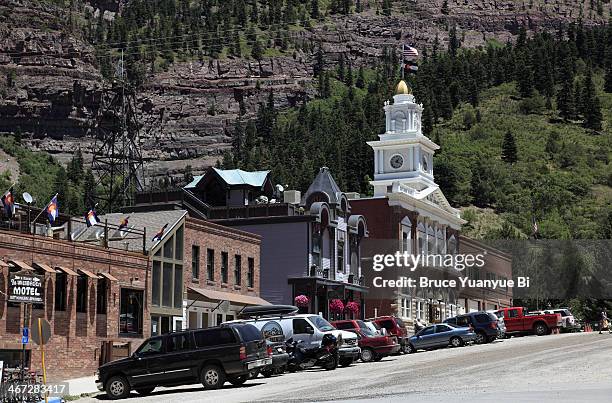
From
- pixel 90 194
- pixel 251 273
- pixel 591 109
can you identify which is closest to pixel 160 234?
pixel 251 273

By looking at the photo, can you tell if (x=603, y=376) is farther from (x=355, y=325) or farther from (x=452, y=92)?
(x=452, y=92)

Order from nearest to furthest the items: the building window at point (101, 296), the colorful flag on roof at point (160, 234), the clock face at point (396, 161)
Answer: the building window at point (101, 296) < the colorful flag on roof at point (160, 234) < the clock face at point (396, 161)

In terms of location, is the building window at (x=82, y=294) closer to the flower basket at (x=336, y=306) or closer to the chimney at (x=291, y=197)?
the flower basket at (x=336, y=306)

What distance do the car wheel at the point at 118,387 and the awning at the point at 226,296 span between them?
711 inches

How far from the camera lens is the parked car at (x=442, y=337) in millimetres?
53625

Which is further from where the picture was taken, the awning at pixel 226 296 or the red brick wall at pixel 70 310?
the awning at pixel 226 296

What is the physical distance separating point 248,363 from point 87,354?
12.4 meters

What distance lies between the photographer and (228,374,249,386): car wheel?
33.0 meters

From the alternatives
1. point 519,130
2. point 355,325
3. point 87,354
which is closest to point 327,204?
point 355,325

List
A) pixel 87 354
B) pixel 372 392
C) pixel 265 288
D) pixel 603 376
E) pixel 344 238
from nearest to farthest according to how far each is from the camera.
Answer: pixel 372 392 → pixel 603 376 → pixel 87 354 → pixel 265 288 → pixel 344 238

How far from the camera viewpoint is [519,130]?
590ft

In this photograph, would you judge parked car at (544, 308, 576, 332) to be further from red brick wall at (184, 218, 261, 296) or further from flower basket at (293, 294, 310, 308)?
red brick wall at (184, 218, 261, 296)

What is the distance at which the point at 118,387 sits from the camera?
33.0 m

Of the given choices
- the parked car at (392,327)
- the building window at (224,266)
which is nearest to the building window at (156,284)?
the building window at (224,266)
